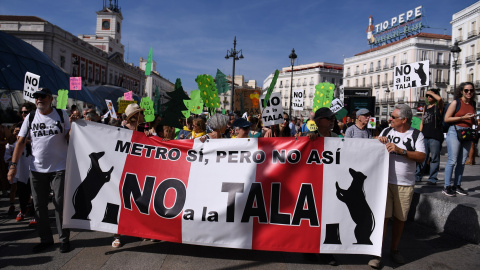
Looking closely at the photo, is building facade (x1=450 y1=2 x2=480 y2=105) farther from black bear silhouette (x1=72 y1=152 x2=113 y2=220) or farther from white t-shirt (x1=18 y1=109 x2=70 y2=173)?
white t-shirt (x1=18 y1=109 x2=70 y2=173)

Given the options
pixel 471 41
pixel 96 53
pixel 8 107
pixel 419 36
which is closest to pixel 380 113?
pixel 419 36

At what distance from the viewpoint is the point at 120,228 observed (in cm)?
388

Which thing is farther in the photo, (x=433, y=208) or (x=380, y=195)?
(x=433, y=208)

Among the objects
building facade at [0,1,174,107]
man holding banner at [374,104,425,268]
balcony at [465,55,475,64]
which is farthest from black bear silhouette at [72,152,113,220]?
balcony at [465,55,475,64]

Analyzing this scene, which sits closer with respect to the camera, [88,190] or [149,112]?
[88,190]

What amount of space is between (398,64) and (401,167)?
61.1 meters

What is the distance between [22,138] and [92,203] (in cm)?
111

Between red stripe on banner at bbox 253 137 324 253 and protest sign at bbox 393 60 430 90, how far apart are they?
530 centimetres

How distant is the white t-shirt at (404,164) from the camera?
A: 11.9 feet

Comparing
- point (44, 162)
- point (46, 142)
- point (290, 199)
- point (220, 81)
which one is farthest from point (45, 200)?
point (220, 81)

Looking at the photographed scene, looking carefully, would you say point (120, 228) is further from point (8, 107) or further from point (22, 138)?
point (8, 107)

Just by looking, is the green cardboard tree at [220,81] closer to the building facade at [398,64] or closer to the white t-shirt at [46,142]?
the white t-shirt at [46,142]

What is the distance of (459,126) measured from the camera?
507cm

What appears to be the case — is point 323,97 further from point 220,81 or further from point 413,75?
point 220,81
